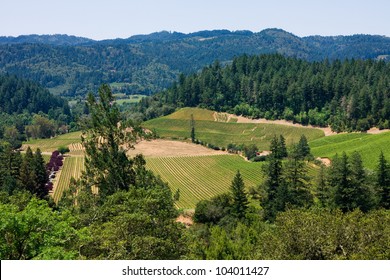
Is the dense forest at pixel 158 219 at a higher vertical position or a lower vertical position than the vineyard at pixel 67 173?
higher

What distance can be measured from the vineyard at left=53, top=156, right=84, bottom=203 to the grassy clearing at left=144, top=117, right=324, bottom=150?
113 feet

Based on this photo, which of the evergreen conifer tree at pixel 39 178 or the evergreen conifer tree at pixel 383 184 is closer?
the evergreen conifer tree at pixel 383 184

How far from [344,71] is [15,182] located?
12773 cm

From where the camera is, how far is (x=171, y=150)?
11731cm

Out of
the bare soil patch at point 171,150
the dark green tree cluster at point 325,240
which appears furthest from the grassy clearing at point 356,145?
the dark green tree cluster at point 325,240

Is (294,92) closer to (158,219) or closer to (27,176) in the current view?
(27,176)

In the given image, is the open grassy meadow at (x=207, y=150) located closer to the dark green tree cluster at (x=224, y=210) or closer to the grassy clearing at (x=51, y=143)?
the grassy clearing at (x=51, y=143)

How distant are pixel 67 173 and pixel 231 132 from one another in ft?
187

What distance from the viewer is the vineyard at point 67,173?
81.3m

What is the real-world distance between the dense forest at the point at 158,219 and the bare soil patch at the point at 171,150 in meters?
60.9

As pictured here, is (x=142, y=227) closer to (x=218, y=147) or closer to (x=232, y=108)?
(x=218, y=147)

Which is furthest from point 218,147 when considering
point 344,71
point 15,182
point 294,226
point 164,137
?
point 294,226

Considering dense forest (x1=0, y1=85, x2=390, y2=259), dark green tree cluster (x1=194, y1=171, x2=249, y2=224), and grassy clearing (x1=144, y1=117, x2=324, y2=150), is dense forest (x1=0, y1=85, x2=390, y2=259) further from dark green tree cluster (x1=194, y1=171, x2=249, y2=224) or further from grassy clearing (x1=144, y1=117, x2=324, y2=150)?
grassy clearing (x1=144, y1=117, x2=324, y2=150)

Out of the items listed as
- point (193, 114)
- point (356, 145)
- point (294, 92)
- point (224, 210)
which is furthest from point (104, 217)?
point (294, 92)
